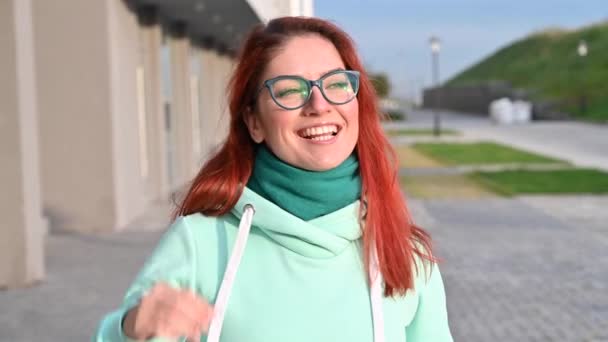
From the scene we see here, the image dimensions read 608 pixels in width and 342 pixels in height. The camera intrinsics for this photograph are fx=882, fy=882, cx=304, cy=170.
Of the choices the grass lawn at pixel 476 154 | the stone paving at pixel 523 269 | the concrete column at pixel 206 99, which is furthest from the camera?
the grass lawn at pixel 476 154

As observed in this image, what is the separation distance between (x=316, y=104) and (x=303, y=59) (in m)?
0.11

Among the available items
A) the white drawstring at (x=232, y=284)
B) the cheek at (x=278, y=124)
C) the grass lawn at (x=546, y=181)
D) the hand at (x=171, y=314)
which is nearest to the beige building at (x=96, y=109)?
the cheek at (x=278, y=124)

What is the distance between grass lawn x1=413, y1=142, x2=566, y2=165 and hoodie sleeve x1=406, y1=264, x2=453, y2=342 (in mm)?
21499

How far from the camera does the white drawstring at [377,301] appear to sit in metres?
1.82

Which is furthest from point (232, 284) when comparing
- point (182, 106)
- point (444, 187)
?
point (182, 106)

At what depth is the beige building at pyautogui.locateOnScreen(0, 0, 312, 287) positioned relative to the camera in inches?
305

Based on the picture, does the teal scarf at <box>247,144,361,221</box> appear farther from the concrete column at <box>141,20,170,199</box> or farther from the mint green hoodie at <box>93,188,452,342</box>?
the concrete column at <box>141,20,170,199</box>

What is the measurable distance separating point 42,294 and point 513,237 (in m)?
5.93

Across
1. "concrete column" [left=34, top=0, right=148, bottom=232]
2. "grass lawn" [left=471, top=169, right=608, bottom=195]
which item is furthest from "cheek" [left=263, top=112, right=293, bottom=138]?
"grass lawn" [left=471, top=169, right=608, bottom=195]

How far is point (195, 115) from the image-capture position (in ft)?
65.8

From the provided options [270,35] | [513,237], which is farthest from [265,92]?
[513,237]

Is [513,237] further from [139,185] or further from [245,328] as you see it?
[245,328]

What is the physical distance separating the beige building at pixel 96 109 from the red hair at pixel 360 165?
37 cm

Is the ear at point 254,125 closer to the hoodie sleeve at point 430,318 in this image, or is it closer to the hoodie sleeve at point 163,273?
the hoodie sleeve at point 163,273
